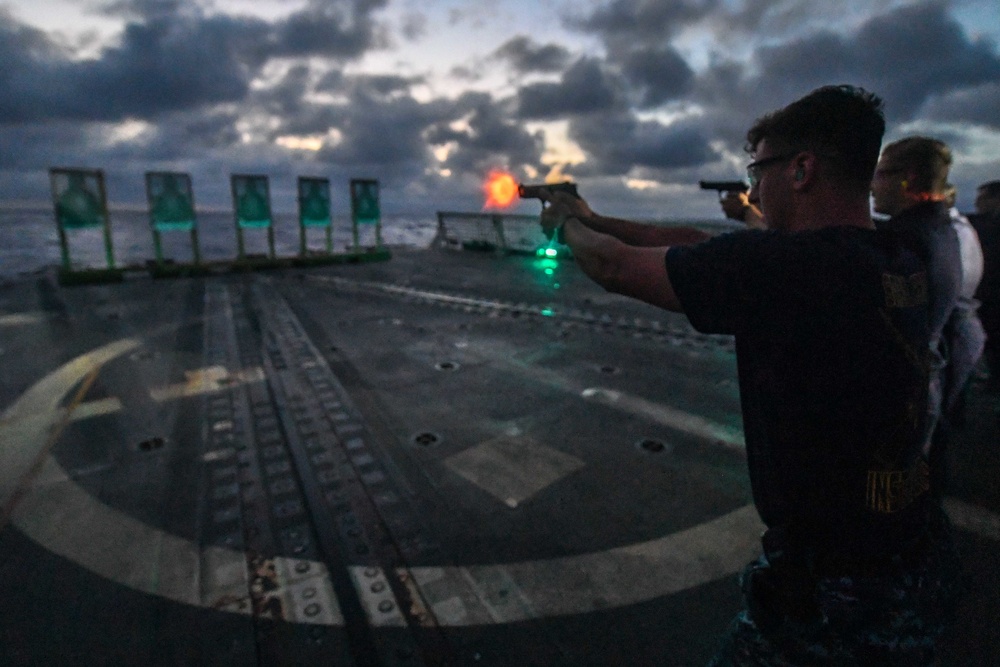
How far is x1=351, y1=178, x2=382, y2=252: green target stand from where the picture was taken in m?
19.8

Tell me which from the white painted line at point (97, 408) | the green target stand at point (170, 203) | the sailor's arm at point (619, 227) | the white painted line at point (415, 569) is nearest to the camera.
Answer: the sailor's arm at point (619, 227)

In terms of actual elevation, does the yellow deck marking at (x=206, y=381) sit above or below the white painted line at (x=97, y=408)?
above

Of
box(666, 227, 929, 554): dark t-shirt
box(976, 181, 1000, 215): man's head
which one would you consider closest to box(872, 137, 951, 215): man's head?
box(666, 227, 929, 554): dark t-shirt

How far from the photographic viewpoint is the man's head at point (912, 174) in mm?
3062

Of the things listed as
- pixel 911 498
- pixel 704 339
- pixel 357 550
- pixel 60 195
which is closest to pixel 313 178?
pixel 60 195

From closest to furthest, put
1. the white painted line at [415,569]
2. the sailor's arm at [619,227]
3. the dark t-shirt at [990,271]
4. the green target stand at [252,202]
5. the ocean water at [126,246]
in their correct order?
the sailor's arm at [619,227] < the white painted line at [415,569] < the dark t-shirt at [990,271] < the green target stand at [252,202] < the ocean water at [126,246]

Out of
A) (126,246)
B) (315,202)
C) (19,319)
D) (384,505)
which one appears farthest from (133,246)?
(384,505)

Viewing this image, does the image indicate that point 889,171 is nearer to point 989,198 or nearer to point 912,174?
point 912,174

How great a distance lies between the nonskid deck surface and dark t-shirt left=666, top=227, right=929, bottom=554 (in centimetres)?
133

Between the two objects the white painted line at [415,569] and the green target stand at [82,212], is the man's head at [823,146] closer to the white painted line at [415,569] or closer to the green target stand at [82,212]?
the white painted line at [415,569]

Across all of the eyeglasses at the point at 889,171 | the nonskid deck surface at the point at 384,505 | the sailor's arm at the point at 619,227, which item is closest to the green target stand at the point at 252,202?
the nonskid deck surface at the point at 384,505

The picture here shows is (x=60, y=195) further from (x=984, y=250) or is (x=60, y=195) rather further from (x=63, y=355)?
(x=984, y=250)

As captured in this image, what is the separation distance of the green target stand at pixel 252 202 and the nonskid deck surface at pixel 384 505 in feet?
36.7

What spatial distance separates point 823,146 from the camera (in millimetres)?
1387
